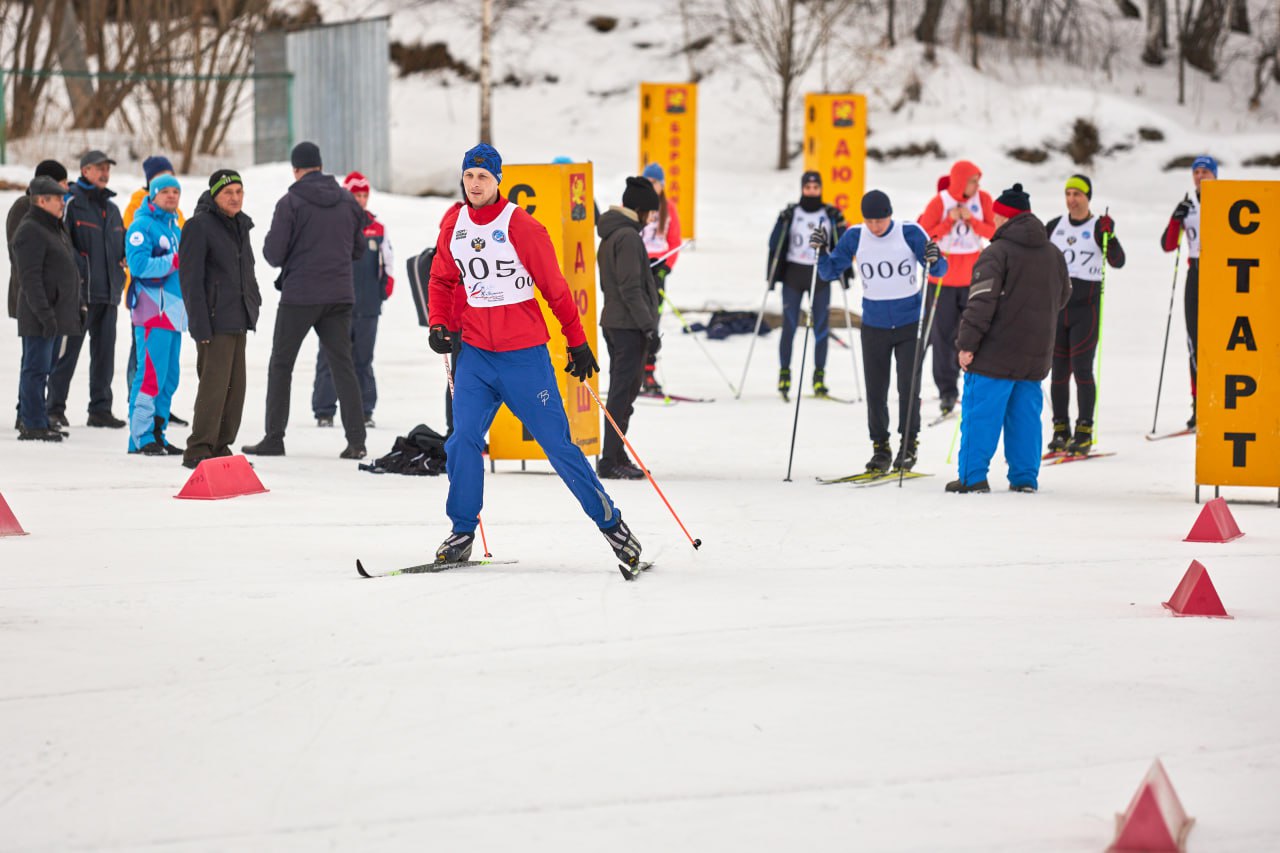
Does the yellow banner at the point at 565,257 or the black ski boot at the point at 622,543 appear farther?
the yellow banner at the point at 565,257

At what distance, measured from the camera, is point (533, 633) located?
570 centimetres

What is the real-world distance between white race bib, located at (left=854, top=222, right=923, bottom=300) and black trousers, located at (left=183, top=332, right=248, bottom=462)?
3.90 meters

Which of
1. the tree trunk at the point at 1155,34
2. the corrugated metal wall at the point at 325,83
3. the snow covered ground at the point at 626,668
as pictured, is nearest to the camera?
the snow covered ground at the point at 626,668

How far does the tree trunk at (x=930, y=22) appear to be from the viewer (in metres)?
34.5

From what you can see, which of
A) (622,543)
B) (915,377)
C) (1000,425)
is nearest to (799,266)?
(915,377)

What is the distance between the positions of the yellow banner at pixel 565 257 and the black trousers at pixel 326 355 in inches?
40.4

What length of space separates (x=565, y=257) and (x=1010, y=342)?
269cm

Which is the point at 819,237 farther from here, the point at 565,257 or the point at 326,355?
the point at 326,355

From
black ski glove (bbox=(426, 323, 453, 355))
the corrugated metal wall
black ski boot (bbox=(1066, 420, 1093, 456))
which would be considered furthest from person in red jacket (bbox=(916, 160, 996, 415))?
the corrugated metal wall

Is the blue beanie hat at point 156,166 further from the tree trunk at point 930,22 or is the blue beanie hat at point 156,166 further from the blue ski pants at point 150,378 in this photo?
the tree trunk at point 930,22

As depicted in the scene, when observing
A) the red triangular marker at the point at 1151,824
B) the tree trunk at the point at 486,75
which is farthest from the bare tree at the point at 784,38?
the red triangular marker at the point at 1151,824

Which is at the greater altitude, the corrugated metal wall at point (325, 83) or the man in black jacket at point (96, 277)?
the corrugated metal wall at point (325, 83)

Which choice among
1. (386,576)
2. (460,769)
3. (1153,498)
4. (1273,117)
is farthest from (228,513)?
(1273,117)

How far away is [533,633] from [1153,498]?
491cm
